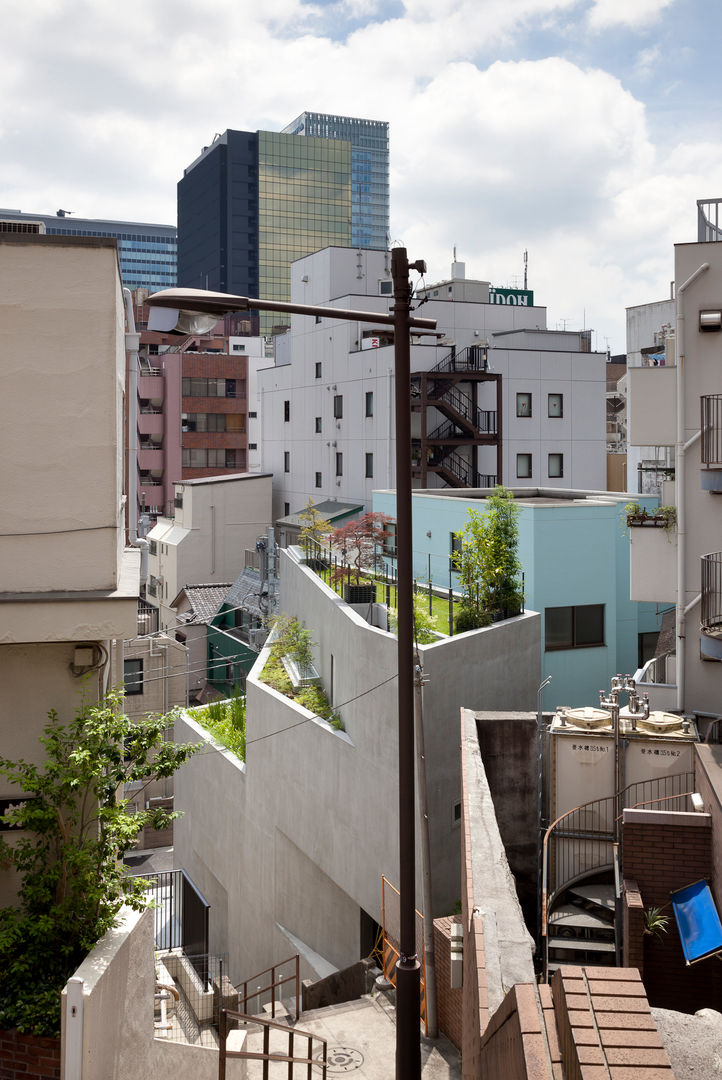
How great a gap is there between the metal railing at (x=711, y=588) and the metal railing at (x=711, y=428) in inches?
70.4

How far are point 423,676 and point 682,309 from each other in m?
8.43

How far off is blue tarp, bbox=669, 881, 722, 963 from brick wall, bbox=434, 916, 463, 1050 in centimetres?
355

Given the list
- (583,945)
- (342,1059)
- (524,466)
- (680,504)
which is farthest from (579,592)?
(524,466)

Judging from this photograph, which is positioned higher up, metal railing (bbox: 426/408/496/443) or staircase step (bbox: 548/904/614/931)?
metal railing (bbox: 426/408/496/443)

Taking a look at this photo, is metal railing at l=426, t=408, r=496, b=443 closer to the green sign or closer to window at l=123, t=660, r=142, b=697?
the green sign

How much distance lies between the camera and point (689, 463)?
18.5 meters

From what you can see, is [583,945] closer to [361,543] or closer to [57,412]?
[57,412]

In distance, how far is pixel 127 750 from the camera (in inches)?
375

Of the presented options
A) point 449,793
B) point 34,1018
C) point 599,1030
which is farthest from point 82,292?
point 449,793

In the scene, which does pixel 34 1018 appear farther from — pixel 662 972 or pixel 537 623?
pixel 537 623

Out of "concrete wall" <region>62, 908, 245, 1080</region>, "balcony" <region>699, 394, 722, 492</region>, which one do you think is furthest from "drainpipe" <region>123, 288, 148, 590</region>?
"balcony" <region>699, 394, 722, 492</region>

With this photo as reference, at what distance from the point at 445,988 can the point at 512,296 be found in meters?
48.0

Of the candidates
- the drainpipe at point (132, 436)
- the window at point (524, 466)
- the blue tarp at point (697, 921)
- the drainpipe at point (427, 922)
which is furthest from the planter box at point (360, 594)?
the window at point (524, 466)

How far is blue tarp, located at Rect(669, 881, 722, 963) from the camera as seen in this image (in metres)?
11.4
